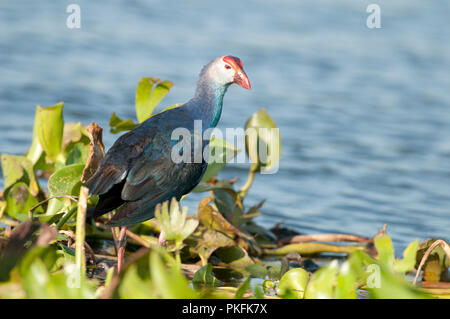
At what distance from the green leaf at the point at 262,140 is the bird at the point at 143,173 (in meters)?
1.05

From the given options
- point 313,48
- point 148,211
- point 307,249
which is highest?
point 313,48

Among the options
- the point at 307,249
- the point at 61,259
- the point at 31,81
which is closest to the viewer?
the point at 61,259

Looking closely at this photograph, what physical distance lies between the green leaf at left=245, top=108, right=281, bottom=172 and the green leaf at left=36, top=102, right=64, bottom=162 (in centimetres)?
128

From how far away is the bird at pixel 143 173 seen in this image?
3.45 meters

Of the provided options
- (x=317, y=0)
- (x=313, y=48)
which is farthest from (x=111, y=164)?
(x=317, y=0)

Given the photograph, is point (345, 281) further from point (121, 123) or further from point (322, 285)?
point (121, 123)

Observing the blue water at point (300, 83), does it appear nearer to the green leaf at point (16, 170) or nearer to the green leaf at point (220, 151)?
the green leaf at point (220, 151)

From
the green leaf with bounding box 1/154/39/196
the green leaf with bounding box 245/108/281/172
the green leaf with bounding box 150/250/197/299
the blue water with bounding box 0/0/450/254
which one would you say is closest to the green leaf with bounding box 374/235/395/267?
the green leaf with bounding box 150/250/197/299

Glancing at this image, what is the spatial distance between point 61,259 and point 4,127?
410 centimetres

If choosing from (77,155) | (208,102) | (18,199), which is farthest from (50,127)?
(208,102)

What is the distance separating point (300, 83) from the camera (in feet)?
31.4

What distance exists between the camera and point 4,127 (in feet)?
23.3

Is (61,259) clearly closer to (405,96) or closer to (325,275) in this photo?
(325,275)

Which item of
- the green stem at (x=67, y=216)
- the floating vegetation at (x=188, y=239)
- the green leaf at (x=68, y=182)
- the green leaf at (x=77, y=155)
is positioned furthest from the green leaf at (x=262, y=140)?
the green stem at (x=67, y=216)
